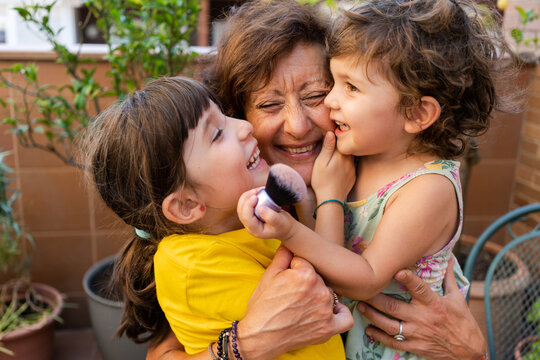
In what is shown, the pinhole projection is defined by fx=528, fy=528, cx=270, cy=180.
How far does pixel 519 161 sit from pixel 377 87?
278 centimetres

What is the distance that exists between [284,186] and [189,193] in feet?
1.22

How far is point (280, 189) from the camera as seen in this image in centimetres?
117

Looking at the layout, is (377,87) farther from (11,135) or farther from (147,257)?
(11,135)

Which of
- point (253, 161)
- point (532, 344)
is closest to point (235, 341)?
point (253, 161)

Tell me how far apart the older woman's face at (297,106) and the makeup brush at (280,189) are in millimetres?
425

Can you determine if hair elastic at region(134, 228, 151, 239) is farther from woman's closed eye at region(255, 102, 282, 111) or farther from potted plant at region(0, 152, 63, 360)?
potted plant at region(0, 152, 63, 360)

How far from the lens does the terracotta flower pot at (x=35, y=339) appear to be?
2988 mm

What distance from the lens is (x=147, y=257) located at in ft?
5.53

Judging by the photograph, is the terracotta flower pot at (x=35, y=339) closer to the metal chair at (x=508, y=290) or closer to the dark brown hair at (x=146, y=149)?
the dark brown hair at (x=146, y=149)

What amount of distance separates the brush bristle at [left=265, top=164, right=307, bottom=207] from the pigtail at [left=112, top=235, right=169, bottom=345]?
0.57 metres

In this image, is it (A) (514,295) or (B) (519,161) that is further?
(B) (519,161)

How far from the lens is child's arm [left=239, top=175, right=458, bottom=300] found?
138cm

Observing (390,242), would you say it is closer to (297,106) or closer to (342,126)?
(342,126)

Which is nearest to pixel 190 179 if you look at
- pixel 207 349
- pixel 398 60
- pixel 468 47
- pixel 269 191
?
pixel 269 191
